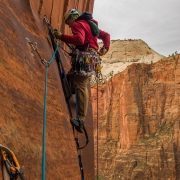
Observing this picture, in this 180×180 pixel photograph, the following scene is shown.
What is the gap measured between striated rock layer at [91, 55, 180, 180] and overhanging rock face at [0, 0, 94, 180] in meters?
21.9

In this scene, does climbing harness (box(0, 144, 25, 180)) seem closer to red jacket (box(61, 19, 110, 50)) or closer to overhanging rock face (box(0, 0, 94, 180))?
overhanging rock face (box(0, 0, 94, 180))

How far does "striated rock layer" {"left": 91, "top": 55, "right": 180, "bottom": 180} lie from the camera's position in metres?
24.6

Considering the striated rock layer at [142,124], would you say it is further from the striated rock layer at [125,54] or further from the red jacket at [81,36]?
the striated rock layer at [125,54]

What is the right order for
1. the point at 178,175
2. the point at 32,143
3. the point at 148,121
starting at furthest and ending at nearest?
the point at 148,121 < the point at 178,175 < the point at 32,143

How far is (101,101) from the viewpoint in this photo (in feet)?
103

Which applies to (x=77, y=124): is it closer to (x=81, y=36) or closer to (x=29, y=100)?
(x=81, y=36)

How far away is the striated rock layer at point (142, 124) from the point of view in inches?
968

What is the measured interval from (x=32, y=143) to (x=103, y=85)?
2917 centimetres

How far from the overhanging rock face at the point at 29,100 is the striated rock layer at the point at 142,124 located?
21870mm

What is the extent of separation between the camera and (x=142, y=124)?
2739 cm

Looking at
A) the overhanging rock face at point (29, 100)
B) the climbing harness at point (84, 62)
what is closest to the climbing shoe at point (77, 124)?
the overhanging rock face at point (29, 100)

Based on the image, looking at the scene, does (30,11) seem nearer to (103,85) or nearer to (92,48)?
(92,48)

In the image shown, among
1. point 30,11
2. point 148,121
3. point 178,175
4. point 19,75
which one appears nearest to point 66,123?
point 19,75

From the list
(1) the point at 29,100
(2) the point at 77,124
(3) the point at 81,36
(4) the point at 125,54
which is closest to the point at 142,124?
(2) the point at 77,124
